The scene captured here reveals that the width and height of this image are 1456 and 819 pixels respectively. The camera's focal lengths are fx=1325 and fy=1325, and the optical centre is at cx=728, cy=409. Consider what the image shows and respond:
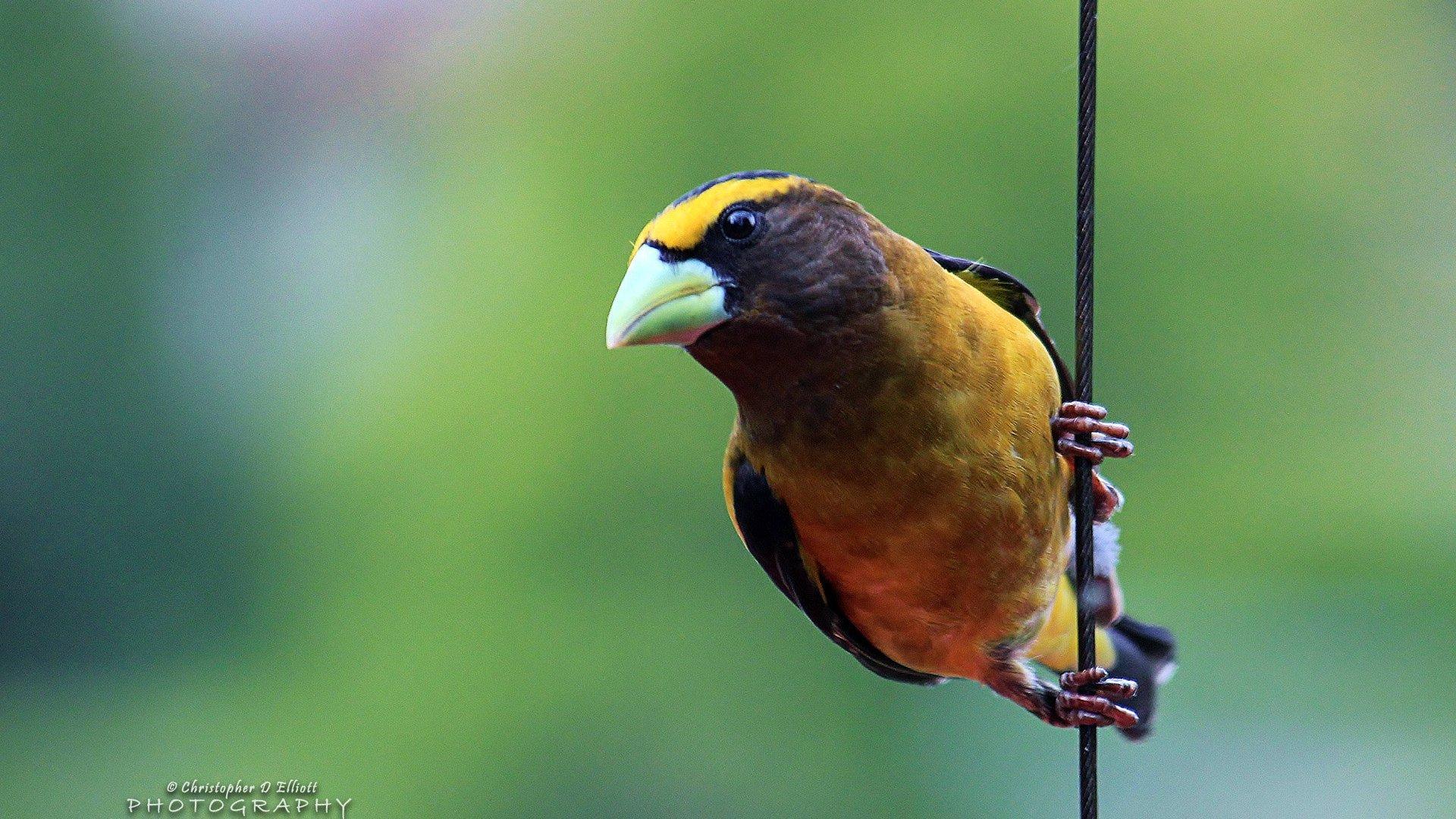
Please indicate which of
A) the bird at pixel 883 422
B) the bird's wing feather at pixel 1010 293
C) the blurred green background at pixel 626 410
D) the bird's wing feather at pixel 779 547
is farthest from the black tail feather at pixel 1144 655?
the blurred green background at pixel 626 410

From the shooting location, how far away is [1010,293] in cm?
287

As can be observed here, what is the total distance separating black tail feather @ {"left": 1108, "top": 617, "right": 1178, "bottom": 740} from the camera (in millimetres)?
3574

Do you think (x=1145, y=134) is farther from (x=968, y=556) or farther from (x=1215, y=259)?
(x=968, y=556)

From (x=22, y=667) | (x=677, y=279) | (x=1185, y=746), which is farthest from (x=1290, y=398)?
(x=22, y=667)

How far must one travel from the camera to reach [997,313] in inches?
102

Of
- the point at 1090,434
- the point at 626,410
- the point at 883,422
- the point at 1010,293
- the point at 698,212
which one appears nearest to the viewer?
the point at 698,212

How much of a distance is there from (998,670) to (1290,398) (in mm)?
7139

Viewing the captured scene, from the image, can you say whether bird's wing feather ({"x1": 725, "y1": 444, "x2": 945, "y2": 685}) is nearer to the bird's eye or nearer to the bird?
the bird

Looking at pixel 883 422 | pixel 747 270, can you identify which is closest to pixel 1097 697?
pixel 883 422

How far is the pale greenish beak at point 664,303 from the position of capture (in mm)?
2041

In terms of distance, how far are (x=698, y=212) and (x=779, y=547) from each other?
0.83 m

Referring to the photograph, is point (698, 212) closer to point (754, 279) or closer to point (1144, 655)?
point (754, 279)

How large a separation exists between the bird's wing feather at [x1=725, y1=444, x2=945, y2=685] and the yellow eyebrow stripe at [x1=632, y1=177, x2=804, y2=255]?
58 centimetres

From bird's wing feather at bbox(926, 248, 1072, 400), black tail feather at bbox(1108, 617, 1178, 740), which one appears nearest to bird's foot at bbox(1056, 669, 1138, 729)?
bird's wing feather at bbox(926, 248, 1072, 400)
